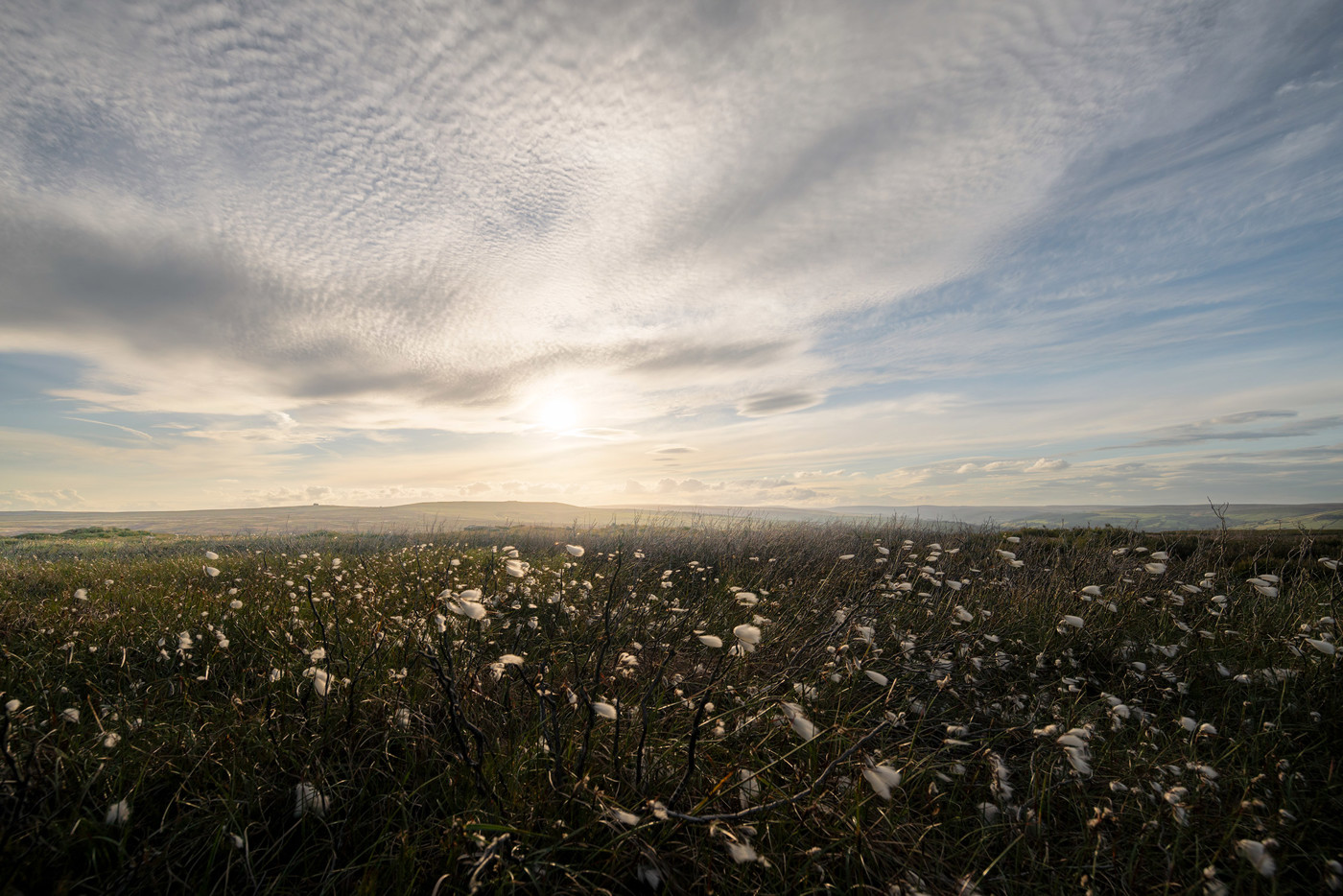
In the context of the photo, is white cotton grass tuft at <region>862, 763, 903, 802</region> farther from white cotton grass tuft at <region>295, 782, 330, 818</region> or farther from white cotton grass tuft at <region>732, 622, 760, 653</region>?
white cotton grass tuft at <region>295, 782, 330, 818</region>

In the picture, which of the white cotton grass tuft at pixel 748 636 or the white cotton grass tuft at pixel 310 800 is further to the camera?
the white cotton grass tuft at pixel 310 800

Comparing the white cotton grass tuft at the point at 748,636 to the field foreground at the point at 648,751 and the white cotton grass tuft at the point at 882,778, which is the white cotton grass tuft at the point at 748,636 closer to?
the field foreground at the point at 648,751

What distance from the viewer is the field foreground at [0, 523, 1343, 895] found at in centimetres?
222

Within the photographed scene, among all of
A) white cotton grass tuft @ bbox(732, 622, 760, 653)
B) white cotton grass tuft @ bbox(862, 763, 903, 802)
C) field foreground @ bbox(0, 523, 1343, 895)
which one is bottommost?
field foreground @ bbox(0, 523, 1343, 895)

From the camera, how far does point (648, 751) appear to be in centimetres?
290

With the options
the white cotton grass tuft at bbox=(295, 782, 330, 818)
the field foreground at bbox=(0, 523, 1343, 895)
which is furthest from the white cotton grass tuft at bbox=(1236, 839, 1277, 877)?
the white cotton grass tuft at bbox=(295, 782, 330, 818)

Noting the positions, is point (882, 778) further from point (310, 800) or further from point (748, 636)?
point (310, 800)

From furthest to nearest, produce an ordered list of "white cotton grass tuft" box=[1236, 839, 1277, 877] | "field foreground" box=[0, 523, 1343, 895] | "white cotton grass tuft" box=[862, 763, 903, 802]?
"field foreground" box=[0, 523, 1343, 895]
"white cotton grass tuft" box=[1236, 839, 1277, 877]
"white cotton grass tuft" box=[862, 763, 903, 802]

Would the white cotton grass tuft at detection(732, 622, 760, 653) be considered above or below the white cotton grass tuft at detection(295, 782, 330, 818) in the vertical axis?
above

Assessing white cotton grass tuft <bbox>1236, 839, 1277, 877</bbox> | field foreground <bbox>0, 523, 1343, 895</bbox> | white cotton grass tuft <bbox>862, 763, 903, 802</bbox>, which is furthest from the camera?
field foreground <bbox>0, 523, 1343, 895</bbox>

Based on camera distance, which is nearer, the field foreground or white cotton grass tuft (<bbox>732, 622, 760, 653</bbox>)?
white cotton grass tuft (<bbox>732, 622, 760, 653</bbox>)

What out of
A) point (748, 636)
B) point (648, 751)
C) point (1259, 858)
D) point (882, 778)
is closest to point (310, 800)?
point (648, 751)

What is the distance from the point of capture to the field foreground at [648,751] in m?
2.22

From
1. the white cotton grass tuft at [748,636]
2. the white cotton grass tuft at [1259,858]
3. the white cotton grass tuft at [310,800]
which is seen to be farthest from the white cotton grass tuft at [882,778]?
the white cotton grass tuft at [310,800]
